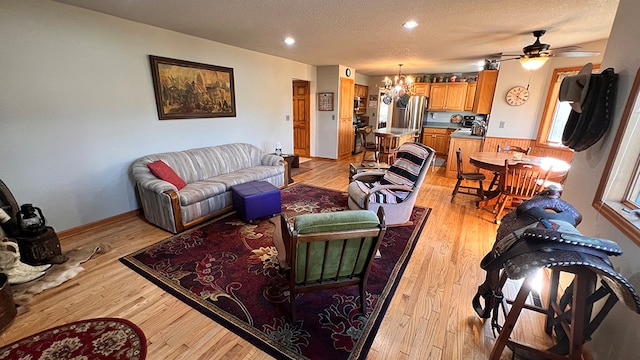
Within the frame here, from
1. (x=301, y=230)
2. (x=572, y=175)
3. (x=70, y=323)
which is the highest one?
(x=572, y=175)

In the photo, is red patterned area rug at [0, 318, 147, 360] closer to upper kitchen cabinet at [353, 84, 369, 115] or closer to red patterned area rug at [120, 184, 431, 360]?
red patterned area rug at [120, 184, 431, 360]

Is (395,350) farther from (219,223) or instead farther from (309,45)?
(309,45)

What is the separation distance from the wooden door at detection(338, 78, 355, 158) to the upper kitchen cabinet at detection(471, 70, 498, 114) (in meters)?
3.06

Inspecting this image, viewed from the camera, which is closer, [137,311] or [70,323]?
[70,323]

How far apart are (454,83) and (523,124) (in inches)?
131

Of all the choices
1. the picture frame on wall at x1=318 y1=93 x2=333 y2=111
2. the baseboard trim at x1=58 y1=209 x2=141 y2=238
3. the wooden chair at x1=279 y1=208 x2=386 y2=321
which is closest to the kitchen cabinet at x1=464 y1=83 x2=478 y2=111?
the picture frame on wall at x1=318 y1=93 x2=333 y2=111

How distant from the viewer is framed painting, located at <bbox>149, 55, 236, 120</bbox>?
353 centimetres

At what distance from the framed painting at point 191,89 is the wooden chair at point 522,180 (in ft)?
14.3

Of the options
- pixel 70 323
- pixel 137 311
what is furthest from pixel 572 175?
pixel 70 323

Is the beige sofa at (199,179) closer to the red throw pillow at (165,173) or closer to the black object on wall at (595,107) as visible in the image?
the red throw pillow at (165,173)

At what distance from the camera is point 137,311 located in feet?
6.23

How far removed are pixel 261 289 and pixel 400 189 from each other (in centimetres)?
198

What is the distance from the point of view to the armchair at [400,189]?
10.2 feet

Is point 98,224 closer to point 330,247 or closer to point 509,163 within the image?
point 330,247
